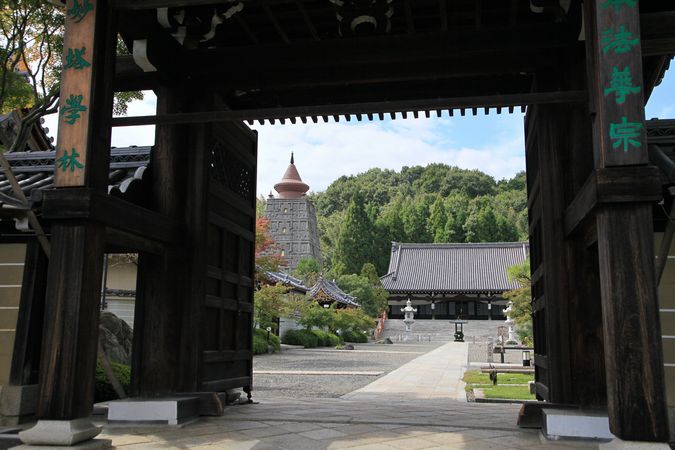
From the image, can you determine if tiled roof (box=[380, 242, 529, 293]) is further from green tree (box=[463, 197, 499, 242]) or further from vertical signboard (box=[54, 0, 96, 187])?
vertical signboard (box=[54, 0, 96, 187])

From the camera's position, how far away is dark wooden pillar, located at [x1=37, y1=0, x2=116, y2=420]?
4.34 m

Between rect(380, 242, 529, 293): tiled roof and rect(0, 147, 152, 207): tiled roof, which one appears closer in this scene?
rect(0, 147, 152, 207): tiled roof

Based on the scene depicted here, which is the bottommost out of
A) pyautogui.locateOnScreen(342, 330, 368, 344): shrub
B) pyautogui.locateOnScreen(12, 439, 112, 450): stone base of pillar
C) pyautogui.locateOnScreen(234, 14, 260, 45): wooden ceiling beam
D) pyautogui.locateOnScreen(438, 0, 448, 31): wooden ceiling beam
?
pyautogui.locateOnScreen(342, 330, 368, 344): shrub

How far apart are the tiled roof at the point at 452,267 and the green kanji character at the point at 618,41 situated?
44132 millimetres

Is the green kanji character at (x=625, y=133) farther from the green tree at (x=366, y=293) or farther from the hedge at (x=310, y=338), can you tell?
the green tree at (x=366, y=293)

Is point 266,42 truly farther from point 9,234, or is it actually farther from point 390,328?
point 390,328

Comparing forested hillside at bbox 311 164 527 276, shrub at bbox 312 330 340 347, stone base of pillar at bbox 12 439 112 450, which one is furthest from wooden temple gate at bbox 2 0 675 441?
forested hillside at bbox 311 164 527 276

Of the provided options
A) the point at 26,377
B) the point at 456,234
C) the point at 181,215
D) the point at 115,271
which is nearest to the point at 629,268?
the point at 181,215

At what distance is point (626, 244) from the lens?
3840 millimetres

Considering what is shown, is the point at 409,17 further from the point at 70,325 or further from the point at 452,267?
the point at 452,267

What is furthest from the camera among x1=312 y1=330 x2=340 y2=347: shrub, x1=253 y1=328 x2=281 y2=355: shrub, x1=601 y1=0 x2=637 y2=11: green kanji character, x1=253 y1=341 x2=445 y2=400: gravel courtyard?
x1=312 y1=330 x2=340 y2=347: shrub

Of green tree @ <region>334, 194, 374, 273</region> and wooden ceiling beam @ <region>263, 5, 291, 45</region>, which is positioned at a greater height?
green tree @ <region>334, 194, 374, 273</region>

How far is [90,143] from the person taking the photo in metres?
4.70

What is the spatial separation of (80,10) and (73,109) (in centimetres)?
84
